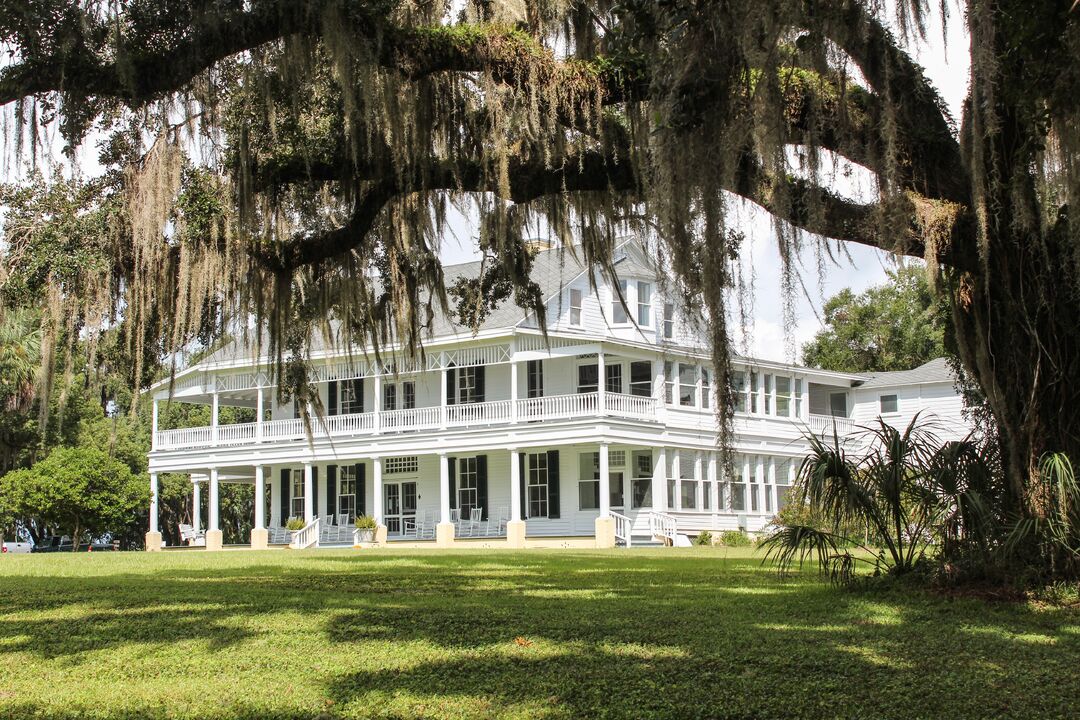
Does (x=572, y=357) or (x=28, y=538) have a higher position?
(x=572, y=357)

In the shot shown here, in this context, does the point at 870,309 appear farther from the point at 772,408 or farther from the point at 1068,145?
the point at 1068,145

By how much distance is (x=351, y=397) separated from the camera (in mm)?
35312

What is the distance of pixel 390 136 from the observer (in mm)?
10625

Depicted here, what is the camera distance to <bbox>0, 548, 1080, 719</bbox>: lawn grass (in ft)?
18.0

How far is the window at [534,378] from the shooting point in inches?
1283

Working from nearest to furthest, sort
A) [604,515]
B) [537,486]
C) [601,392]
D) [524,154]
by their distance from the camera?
[524,154] → [604,515] → [601,392] → [537,486]

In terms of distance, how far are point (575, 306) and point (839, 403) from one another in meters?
12.2

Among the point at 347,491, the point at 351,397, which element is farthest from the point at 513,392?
the point at 347,491

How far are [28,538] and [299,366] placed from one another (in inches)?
1931

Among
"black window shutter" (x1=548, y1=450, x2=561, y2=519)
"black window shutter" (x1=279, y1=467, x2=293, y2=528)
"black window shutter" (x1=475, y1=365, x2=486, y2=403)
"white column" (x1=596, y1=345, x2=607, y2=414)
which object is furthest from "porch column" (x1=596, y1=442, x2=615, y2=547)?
"black window shutter" (x1=279, y1=467, x2=293, y2=528)

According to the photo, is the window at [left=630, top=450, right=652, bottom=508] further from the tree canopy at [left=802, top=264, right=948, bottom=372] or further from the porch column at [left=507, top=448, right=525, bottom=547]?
the tree canopy at [left=802, top=264, right=948, bottom=372]

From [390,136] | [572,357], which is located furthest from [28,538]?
[390,136]

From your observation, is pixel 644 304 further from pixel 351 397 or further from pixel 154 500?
pixel 154 500

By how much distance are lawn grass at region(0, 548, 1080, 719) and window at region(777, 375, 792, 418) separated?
2543 cm
